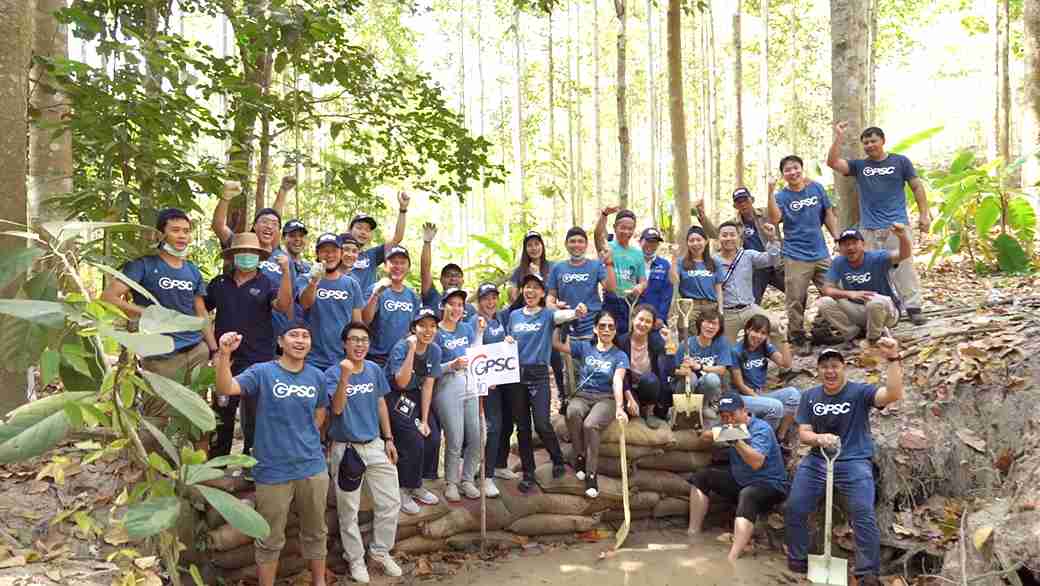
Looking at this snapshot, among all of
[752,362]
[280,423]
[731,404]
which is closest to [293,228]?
[280,423]

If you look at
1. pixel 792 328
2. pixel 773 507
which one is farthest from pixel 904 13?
pixel 773 507

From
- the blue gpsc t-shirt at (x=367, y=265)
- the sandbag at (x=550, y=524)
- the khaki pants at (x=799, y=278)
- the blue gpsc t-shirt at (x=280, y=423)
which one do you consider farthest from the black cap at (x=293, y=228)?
the khaki pants at (x=799, y=278)

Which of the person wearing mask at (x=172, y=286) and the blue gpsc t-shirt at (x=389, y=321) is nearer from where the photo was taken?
the person wearing mask at (x=172, y=286)

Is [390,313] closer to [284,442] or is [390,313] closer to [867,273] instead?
[284,442]

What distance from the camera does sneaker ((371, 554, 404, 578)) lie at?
207 inches

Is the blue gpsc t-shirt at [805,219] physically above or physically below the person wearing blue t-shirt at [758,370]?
above

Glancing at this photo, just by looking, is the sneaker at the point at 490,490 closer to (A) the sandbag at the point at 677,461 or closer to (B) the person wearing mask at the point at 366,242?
(A) the sandbag at the point at 677,461

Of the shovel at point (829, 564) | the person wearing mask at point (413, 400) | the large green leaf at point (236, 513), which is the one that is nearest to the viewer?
the large green leaf at point (236, 513)

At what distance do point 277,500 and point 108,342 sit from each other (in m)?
2.45

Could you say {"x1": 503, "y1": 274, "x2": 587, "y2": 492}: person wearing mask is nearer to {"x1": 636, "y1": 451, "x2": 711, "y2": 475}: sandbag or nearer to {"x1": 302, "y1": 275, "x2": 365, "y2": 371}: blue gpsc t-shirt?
{"x1": 636, "y1": 451, "x2": 711, "y2": 475}: sandbag

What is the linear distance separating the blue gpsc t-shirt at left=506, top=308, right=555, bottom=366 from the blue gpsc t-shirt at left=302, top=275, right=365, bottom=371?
54.0 inches

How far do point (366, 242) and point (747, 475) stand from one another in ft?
11.6

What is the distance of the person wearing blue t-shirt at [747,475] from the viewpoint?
561 cm

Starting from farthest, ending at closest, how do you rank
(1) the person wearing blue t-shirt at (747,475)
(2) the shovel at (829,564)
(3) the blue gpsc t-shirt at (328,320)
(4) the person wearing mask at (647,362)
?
(4) the person wearing mask at (647,362), (1) the person wearing blue t-shirt at (747,475), (3) the blue gpsc t-shirt at (328,320), (2) the shovel at (829,564)
